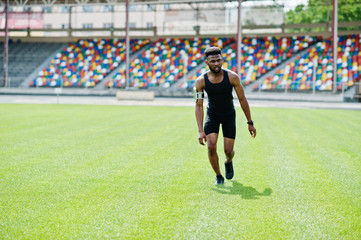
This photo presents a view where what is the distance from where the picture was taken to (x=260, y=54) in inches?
1775

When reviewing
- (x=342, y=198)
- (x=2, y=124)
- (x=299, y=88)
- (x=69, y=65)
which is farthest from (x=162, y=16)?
(x=342, y=198)

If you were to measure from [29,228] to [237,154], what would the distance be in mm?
6193

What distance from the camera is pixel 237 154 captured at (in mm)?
10391

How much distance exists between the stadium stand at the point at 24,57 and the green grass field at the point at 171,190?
38621mm

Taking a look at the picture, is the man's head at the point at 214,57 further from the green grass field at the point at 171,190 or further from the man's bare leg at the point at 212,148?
the green grass field at the point at 171,190

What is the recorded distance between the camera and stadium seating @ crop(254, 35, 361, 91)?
38.8 metres

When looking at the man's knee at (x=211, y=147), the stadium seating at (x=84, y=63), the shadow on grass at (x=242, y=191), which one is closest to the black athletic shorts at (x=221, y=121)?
the man's knee at (x=211, y=147)

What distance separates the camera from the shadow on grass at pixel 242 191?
6434 mm

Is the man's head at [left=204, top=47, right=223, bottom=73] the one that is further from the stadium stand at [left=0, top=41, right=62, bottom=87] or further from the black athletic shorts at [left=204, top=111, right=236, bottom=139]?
the stadium stand at [left=0, top=41, right=62, bottom=87]

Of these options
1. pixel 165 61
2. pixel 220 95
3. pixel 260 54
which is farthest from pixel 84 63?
pixel 220 95

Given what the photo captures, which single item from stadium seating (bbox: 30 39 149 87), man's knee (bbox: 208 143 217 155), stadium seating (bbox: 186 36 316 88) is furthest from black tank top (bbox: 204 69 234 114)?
stadium seating (bbox: 30 39 149 87)

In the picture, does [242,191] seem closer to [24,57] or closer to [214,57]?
[214,57]

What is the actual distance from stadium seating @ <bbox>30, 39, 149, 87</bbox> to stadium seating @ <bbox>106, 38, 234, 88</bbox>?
1.83m

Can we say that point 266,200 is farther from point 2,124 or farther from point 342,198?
point 2,124
